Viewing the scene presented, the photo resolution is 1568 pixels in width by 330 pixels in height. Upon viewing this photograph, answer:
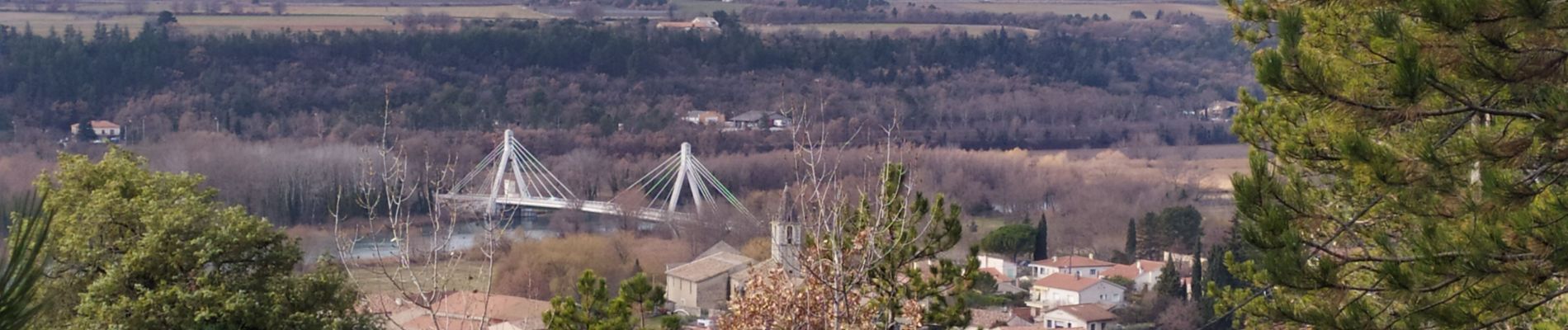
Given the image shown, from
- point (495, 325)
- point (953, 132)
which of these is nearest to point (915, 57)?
point (953, 132)

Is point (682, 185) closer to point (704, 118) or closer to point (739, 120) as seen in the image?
point (739, 120)

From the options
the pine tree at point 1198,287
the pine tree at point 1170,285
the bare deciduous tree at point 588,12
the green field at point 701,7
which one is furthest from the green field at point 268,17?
the pine tree at point 1170,285

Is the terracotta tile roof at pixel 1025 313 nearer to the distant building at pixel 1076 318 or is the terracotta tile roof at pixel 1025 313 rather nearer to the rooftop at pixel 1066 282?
the distant building at pixel 1076 318

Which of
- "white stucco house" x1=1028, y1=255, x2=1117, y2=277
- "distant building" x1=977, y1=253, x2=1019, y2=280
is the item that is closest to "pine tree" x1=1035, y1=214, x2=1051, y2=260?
"white stucco house" x1=1028, y1=255, x2=1117, y2=277

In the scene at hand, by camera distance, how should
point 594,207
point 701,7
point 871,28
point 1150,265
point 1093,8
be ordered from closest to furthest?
1. point 1150,265
2. point 594,207
3. point 871,28
4. point 701,7
5. point 1093,8

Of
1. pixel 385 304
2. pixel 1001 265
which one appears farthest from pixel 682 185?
pixel 385 304
